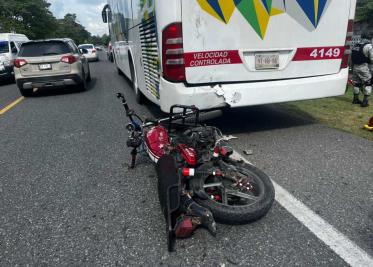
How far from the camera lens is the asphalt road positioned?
6.81 feet

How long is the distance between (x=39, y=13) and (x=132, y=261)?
176 ft

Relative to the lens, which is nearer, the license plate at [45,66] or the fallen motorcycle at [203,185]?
the fallen motorcycle at [203,185]

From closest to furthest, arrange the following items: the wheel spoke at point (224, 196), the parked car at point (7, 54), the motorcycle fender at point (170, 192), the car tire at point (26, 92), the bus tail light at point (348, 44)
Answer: the motorcycle fender at point (170, 192)
the wheel spoke at point (224, 196)
the bus tail light at point (348, 44)
the car tire at point (26, 92)
the parked car at point (7, 54)

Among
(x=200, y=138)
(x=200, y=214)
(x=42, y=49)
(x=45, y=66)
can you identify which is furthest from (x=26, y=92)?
(x=200, y=214)

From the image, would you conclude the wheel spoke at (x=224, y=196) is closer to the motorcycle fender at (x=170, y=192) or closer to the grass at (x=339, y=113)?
the motorcycle fender at (x=170, y=192)

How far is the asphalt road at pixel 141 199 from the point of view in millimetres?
2076

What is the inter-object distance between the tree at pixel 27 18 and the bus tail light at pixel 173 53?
38.7m

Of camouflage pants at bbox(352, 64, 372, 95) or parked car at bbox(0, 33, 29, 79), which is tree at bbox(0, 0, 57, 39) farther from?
camouflage pants at bbox(352, 64, 372, 95)

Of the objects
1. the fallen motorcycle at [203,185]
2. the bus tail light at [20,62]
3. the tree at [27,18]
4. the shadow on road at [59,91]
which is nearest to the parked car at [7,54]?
the shadow on road at [59,91]

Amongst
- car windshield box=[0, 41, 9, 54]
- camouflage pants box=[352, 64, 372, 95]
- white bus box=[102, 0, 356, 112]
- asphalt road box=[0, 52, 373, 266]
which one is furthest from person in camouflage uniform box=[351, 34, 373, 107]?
car windshield box=[0, 41, 9, 54]

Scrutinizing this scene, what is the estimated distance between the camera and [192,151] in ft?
8.62

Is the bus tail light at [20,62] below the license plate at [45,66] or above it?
above

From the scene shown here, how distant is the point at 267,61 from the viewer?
3871mm

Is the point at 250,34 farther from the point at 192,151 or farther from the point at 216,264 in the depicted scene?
the point at 216,264
